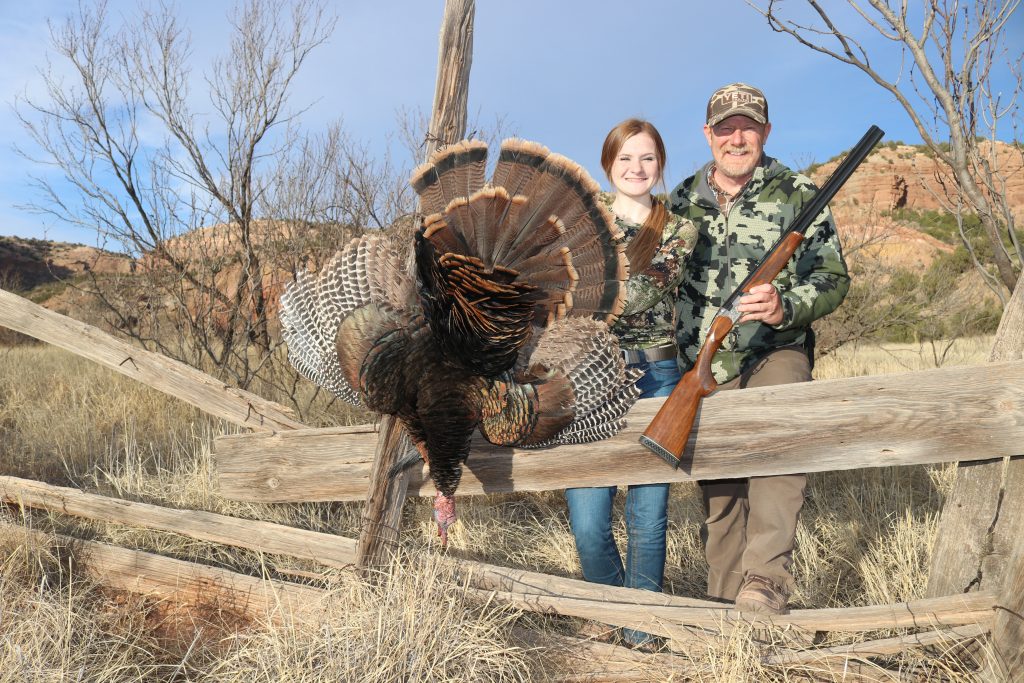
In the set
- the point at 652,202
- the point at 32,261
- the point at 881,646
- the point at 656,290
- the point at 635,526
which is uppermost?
the point at 32,261

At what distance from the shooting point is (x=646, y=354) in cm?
309

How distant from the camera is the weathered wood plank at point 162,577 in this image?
3.76 m

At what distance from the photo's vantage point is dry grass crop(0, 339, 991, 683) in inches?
104

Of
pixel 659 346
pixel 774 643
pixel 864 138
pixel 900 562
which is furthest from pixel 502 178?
pixel 900 562

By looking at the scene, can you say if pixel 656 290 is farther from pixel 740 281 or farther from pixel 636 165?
pixel 636 165

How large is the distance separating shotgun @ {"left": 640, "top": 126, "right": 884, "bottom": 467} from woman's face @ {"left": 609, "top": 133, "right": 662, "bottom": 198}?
0.66m

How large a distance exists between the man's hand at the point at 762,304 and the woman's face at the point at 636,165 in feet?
2.40

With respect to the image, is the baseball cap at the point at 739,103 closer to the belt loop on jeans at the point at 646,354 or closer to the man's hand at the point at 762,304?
the man's hand at the point at 762,304

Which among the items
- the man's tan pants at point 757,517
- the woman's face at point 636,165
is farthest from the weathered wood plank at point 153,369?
the man's tan pants at point 757,517

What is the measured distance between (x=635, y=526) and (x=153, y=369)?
319 centimetres

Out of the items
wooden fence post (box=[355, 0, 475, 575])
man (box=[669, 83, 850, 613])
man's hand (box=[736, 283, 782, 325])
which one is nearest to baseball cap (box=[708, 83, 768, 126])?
man (box=[669, 83, 850, 613])

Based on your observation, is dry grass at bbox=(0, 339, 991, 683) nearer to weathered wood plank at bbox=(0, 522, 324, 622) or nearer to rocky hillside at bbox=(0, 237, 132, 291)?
weathered wood plank at bbox=(0, 522, 324, 622)

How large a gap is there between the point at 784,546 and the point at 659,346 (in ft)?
3.45

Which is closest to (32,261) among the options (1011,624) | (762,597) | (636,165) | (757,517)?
(636,165)
